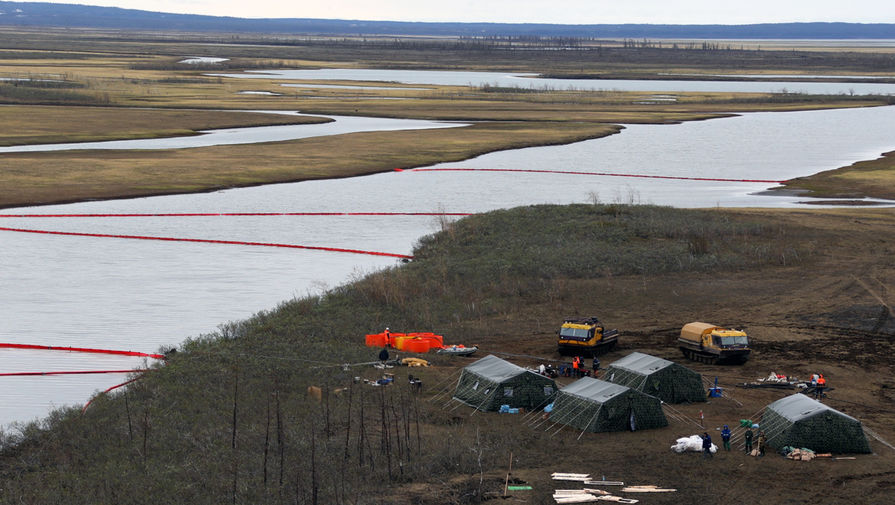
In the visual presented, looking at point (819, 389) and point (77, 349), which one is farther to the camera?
point (77, 349)

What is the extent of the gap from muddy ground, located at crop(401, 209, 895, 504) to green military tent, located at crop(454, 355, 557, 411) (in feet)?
2.01

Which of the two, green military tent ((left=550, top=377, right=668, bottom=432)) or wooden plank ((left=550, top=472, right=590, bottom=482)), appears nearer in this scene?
wooden plank ((left=550, top=472, right=590, bottom=482))

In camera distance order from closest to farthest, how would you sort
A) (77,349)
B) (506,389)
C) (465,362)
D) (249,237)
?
(506,389)
(465,362)
(77,349)
(249,237)

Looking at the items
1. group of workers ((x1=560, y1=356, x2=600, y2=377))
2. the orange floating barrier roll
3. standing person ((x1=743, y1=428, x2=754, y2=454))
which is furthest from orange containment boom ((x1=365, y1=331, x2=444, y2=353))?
standing person ((x1=743, y1=428, x2=754, y2=454))

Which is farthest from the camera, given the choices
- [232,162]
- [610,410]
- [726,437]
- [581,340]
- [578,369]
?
[232,162]

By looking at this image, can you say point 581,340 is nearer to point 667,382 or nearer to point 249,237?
point 667,382

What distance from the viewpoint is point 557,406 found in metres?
33.8

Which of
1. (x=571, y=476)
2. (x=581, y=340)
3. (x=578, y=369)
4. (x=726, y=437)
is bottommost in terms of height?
(x=571, y=476)

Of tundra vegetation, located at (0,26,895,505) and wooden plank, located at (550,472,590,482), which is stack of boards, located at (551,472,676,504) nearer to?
wooden plank, located at (550,472,590,482)

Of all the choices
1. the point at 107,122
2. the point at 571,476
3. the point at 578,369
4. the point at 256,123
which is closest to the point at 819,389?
the point at 578,369

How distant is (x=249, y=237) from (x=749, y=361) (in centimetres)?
3449

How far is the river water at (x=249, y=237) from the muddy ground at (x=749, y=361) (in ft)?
40.8

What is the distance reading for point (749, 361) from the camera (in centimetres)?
4019

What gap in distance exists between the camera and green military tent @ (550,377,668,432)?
32219 mm
